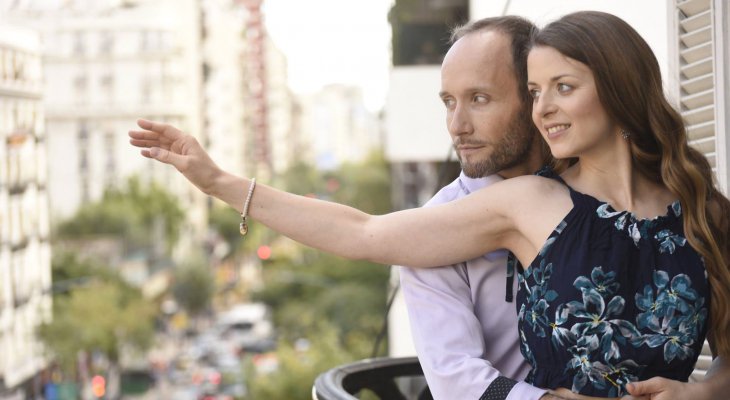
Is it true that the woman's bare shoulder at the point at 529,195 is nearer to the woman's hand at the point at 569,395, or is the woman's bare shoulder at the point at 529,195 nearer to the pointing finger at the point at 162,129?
the woman's hand at the point at 569,395

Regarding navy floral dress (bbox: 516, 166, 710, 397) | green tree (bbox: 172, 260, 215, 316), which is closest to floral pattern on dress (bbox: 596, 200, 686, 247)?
navy floral dress (bbox: 516, 166, 710, 397)

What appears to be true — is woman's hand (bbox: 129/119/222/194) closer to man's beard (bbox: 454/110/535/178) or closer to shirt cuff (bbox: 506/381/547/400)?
man's beard (bbox: 454/110/535/178)

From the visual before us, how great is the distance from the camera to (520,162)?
1.61m

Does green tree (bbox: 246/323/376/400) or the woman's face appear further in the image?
green tree (bbox: 246/323/376/400)

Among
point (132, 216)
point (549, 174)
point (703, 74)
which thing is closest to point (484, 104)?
point (549, 174)

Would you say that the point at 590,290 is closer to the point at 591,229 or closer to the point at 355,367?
the point at 591,229

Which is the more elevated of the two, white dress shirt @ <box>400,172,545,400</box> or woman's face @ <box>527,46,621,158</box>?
woman's face @ <box>527,46,621,158</box>

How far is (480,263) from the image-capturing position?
1.51 meters

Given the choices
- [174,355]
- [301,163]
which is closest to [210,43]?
[301,163]

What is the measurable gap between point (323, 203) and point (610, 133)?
16.9 inches

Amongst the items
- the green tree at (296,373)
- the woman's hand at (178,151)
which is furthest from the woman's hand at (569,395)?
the green tree at (296,373)

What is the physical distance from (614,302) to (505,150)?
0.34 metres

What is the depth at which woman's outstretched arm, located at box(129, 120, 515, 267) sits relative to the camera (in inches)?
57.2

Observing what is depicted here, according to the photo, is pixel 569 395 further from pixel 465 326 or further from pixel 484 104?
pixel 484 104
